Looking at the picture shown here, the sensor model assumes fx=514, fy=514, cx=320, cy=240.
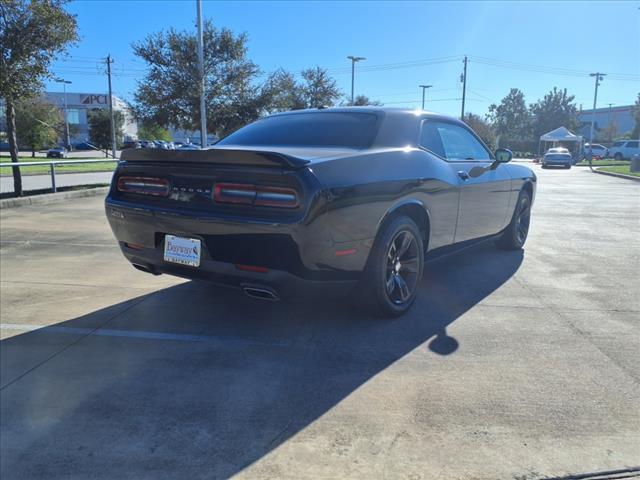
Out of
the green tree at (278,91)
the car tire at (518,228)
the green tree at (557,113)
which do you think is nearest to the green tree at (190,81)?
the green tree at (278,91)

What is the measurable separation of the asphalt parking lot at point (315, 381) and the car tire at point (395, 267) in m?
0.18

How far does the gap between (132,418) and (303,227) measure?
1.36 m

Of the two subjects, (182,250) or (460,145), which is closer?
(182,250)

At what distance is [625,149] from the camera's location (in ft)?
143

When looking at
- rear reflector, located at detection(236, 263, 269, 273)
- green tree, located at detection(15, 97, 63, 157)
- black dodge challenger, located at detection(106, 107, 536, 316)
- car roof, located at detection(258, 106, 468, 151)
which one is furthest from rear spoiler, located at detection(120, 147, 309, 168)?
green tree, located at detection(15, 97, 63, 157)

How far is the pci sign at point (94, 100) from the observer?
8356cm

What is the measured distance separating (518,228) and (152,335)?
4.70 metres

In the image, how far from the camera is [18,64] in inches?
409

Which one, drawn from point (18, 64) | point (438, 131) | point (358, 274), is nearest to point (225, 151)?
point (358, 274)

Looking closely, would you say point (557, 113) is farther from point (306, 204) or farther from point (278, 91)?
point (306, 204)

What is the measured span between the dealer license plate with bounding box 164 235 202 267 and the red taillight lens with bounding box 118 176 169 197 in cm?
33

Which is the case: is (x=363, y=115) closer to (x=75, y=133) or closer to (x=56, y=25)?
(x=56, y=25)

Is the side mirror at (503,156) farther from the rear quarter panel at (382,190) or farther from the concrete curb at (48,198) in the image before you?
the concrete curb at (48,198)

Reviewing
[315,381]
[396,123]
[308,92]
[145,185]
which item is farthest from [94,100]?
[315,381]
